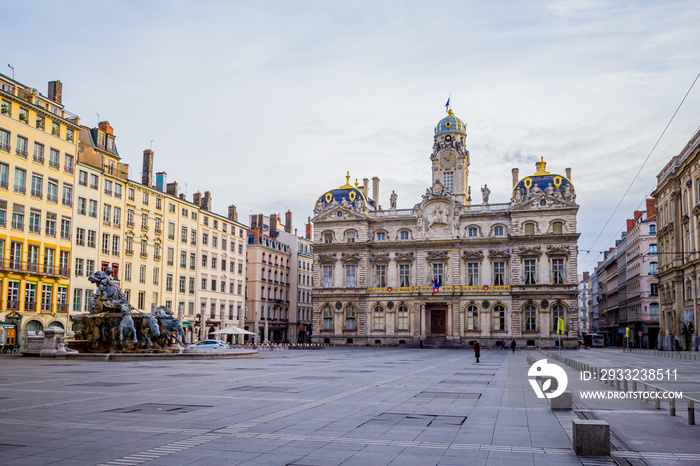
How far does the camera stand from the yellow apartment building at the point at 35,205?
5019 cm

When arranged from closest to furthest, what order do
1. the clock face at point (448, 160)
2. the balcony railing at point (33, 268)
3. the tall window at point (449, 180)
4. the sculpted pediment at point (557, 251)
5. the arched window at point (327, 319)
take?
the balcony railing at point (33, 268), the sculpted pediment at point (557, 251), the tall window at point (449, 180), the clock face at point (448, 160), the arched window at point (327, 319)

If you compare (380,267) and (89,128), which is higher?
(89,128)

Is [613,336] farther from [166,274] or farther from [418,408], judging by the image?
[418,408]

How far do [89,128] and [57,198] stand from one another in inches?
490

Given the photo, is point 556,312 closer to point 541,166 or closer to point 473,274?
point 473,274

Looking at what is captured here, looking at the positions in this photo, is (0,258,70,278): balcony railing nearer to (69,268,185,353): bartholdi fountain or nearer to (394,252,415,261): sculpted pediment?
(69,268,185,353): bartholdi fountain

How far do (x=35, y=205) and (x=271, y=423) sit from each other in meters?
46.2

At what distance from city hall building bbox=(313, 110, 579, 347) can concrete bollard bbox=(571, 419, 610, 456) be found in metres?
69.0

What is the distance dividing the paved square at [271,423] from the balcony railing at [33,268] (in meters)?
28.7

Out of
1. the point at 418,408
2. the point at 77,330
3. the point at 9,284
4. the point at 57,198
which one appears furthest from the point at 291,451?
the point at 57,198

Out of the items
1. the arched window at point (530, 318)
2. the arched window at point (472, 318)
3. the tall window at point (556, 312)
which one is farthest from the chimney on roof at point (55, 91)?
the tall window at point (556, 312)

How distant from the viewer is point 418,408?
17.4 meters

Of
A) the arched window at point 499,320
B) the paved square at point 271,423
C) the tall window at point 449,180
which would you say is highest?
the tall window at point 449,180

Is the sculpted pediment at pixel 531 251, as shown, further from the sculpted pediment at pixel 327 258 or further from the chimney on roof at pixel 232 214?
the chimney on roof at pixel 232 214
